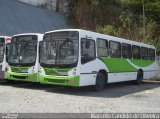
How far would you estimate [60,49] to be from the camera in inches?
608

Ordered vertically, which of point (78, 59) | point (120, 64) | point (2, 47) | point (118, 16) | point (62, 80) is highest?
point (118, 16)

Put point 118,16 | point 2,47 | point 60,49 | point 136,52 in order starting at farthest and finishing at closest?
point 118,16, point 136,52, point 2,47, point 60,49

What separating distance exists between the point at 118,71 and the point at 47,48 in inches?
167

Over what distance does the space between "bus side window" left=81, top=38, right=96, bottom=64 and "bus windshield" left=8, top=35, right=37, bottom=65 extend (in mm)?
2604

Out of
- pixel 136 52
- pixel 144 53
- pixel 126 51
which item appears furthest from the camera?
pixel 144 53

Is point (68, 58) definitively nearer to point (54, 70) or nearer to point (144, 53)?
point (54, 70)

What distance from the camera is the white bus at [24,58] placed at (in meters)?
16.6

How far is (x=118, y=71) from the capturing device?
1845cm

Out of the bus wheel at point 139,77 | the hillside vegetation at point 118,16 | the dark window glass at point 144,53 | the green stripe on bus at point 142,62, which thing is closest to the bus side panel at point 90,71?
the green stripe on bus at point 142,62

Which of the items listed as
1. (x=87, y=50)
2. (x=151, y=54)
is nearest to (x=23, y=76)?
(x=87, y=50)

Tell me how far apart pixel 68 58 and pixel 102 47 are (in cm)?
227

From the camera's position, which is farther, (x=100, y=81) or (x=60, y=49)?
(x=100, y=81)

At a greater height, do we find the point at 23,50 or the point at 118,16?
the point at 118,16

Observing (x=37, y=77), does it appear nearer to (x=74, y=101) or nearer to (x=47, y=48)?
(x=47, y=48)
